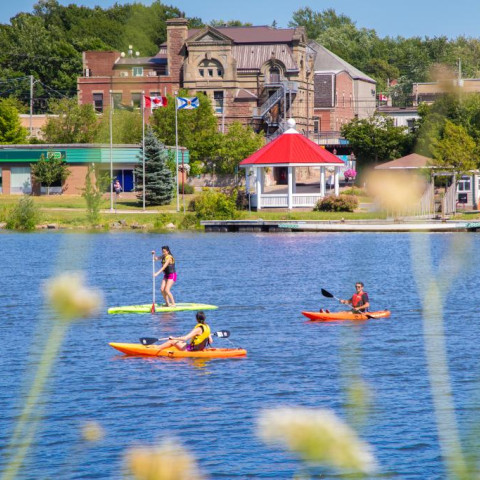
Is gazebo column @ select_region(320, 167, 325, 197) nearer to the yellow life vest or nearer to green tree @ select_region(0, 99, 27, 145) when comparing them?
green tree @ select_region(0, 99, 27, 145)

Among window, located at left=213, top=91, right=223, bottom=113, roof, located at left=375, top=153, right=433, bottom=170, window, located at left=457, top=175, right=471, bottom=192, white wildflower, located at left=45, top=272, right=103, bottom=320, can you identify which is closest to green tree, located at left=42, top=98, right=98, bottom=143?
window, located at left=213, top=91, right=223, bottom=113

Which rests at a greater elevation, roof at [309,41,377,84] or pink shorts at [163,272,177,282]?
roof at [309,41,377,84]

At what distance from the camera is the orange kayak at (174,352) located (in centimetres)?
2430

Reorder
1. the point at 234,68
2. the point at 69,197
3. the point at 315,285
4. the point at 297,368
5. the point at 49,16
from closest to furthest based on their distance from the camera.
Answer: the point at 49,16, the point at 297,368, the point at 315,285, the point at 69,197, the point at 234,68

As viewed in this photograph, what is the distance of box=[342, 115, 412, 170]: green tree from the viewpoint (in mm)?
89062

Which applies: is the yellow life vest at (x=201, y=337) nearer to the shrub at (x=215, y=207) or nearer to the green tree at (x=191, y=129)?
the shrub at (x=215, y=207)

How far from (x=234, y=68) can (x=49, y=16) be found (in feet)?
320

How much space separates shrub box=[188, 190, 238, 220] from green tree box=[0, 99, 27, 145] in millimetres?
29679

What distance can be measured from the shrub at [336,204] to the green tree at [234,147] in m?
17.6

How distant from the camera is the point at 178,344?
24.3m

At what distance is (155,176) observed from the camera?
7606 centimetres

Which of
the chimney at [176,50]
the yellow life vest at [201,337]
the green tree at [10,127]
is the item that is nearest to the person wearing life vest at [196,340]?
the yellow life vest at [201,337]

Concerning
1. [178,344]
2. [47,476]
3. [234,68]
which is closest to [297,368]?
[178,344]

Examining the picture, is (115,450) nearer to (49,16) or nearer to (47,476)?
(47,476)
